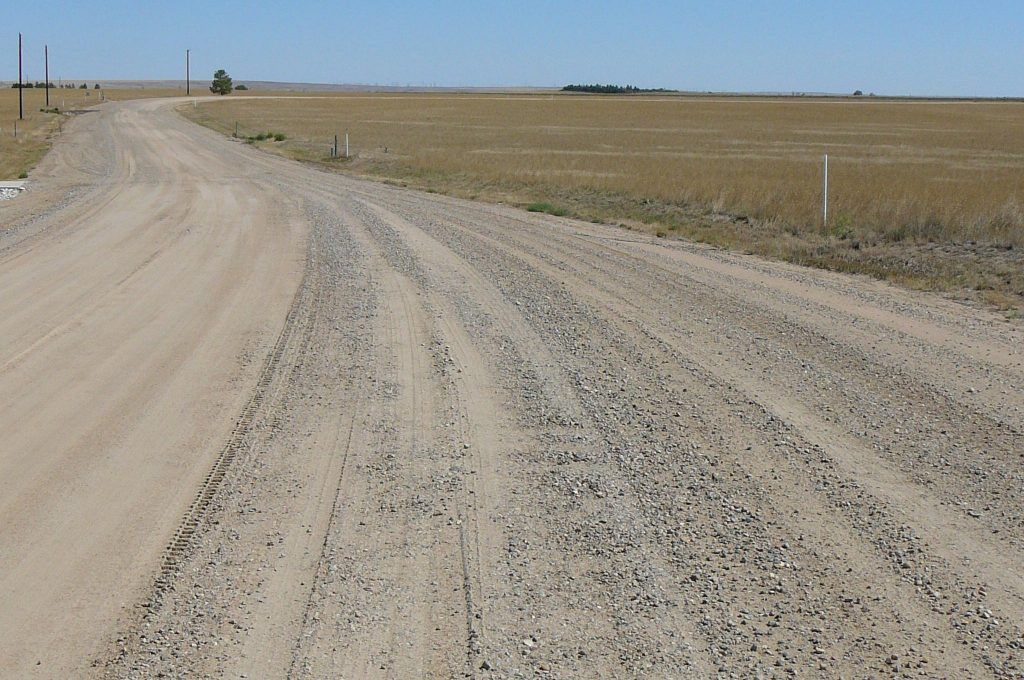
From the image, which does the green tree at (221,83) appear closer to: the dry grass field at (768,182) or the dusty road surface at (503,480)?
the dry grass field at (768,182)

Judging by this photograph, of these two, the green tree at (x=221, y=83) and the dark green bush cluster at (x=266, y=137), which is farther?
the green tree at (x=221, y=83)

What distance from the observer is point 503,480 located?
6.50 m

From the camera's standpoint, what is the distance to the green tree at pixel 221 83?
142875mm

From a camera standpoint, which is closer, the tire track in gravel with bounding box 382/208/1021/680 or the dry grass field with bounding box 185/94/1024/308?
the tire track in gravel with bounding box 382/208/1021/680

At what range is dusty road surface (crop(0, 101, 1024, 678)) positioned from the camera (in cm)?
462

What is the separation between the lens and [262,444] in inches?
279

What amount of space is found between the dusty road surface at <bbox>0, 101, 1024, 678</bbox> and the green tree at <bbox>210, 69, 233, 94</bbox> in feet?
453

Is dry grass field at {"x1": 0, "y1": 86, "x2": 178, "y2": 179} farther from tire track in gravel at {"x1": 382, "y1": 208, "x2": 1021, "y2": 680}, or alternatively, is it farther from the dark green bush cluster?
tire track in gravel at {"x1": 382, "y1": 208, "x2": 1021, "y2": 680}

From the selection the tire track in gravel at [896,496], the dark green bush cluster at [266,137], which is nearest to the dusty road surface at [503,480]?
the tire track in gravel at [896,496]

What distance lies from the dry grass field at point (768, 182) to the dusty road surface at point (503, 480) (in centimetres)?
295

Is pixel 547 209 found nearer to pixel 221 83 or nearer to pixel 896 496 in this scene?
pixel 896 496

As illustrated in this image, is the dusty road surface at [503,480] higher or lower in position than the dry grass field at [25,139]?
lower

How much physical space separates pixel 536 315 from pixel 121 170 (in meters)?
23.4

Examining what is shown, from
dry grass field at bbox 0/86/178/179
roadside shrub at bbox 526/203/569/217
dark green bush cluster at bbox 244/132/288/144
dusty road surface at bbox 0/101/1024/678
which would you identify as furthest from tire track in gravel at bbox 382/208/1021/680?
dark green bush cluster at bbox 244/132/288/144
